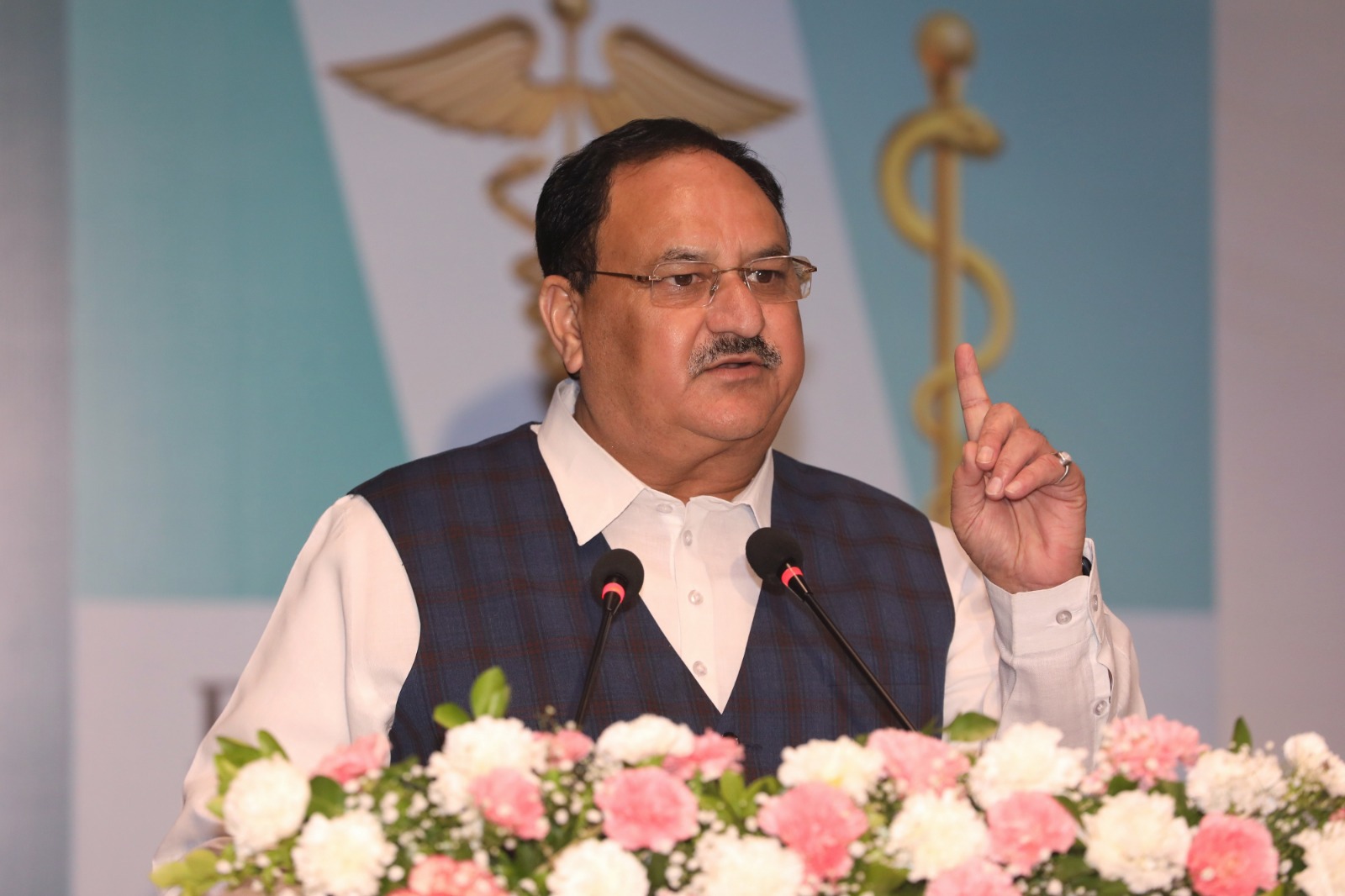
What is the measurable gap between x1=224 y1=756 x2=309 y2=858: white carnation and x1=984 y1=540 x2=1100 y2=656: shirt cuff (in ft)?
3.50

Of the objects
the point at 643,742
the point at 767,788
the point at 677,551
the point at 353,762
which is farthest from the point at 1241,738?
the point at 677,551

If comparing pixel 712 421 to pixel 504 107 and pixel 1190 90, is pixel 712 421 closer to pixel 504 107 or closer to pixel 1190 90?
pixel 504 107

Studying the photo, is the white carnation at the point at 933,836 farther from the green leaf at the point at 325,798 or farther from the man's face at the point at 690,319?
the man's face at the point at 690,319

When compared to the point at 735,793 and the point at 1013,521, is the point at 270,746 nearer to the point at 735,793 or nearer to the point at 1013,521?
the point at 735,793

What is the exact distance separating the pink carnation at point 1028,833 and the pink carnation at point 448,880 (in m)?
0.36

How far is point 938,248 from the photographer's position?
3783mm

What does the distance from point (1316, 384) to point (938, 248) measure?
114 centimetres

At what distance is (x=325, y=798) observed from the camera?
1.05 metres

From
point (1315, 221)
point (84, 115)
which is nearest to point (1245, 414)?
point (1315, 221)

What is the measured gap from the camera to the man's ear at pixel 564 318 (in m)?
2.19

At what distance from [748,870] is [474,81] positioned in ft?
9.44

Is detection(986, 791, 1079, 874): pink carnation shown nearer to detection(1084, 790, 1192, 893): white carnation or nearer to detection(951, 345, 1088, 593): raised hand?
detection(1084, 790, 1192, 893): white carnation

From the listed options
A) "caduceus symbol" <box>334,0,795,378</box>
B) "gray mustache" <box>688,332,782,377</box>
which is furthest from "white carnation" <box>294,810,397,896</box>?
"caduceus symbol" <box>334,0,795,378</box>

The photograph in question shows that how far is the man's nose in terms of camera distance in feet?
6.45
